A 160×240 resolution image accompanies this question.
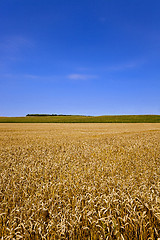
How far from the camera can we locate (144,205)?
198 cm

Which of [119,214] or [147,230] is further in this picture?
[119,214]

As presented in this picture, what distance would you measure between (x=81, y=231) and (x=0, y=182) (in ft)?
5.48

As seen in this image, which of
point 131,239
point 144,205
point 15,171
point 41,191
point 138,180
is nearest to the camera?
point 131,239

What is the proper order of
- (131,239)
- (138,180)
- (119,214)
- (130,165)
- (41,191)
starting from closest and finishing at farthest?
(131,239) → (119,214) → (41,191) → (138,180) → (130,165)

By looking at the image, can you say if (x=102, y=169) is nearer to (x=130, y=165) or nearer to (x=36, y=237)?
(x=130, y=165)

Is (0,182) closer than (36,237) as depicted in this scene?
No

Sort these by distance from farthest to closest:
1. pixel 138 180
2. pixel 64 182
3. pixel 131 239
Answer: pixel 138 180, pixel 64 182, pixel 131 239

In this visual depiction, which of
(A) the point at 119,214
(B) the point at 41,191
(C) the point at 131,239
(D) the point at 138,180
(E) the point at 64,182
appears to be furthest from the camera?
(D) the point at 138,180

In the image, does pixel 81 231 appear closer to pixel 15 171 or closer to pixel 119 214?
pixel 119 214

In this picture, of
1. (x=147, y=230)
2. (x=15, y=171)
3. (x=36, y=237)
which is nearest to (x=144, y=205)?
(x=147, y=230)

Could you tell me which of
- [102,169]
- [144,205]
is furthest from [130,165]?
[144,205]

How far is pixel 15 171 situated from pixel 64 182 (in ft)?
4.05

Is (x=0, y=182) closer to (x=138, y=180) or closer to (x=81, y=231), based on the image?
(x=81, y=231)

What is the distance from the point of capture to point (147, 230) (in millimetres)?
1541
